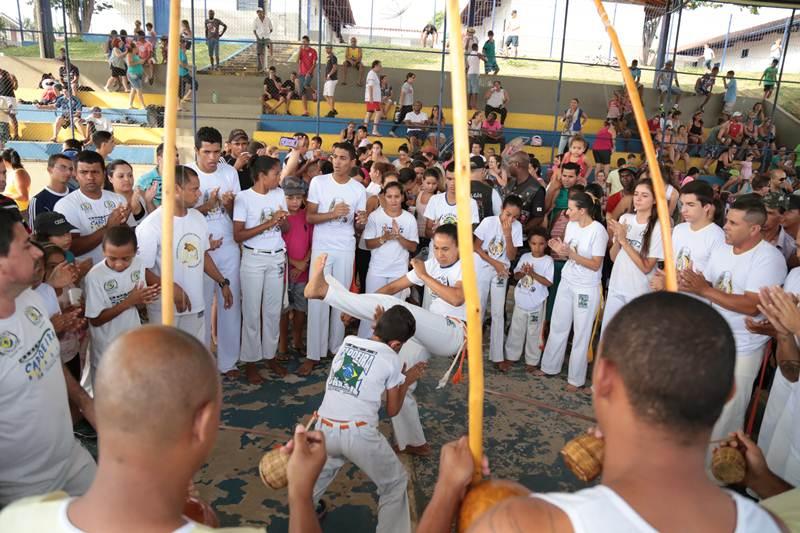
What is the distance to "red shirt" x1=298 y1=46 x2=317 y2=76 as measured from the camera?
17344mm

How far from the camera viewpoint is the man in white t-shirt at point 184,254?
4.63 m

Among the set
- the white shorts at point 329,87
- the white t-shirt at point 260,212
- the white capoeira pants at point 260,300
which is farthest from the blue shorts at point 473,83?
the white capoeira pants at point 260,300

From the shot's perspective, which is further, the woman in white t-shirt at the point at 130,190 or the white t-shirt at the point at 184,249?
the woman in white t-shirt at the point at 130,190

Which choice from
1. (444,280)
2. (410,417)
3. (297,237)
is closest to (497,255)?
(444,280)

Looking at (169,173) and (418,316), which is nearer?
(169,173)

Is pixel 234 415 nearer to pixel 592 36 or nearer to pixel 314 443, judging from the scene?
pixel 314 443

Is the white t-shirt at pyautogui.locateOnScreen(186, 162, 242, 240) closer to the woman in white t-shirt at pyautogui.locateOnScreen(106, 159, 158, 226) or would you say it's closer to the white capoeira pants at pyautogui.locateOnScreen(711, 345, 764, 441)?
the woman in white t-shirt at pyautogui.locateOnScreen(106, 159, 158, 226)

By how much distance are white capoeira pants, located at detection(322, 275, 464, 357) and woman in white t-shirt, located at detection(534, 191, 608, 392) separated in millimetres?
2115

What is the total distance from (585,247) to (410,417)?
2.56 metres

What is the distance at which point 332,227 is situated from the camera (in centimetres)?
601

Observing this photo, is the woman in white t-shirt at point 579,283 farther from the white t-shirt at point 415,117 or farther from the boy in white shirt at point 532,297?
the white t-shirt at point 415,117

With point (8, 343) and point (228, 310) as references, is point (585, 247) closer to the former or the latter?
point (228, 310)

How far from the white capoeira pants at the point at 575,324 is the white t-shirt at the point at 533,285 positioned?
9.0 inches

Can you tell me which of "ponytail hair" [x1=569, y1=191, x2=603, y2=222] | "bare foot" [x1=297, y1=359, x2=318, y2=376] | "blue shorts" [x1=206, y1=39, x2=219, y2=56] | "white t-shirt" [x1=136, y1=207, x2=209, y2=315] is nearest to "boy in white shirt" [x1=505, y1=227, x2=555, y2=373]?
"ponytail hair" [x1=569, y1=191, x2=603, y2=222]
